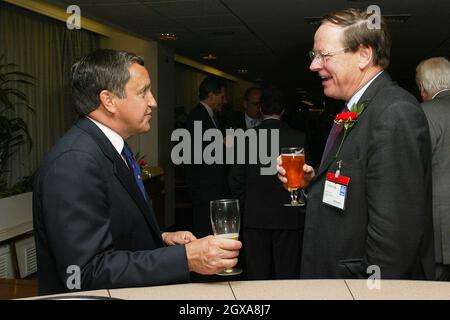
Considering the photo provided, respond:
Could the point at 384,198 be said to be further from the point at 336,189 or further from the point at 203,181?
the point at 203,181

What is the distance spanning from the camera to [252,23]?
640 centimetres

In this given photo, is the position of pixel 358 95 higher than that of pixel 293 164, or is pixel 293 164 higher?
pixel 358 95

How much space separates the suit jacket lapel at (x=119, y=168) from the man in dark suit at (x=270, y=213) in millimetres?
1949

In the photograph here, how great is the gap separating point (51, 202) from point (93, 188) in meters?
0.11

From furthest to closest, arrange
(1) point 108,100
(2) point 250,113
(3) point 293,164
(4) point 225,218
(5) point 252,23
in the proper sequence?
(5) point 252,23
(2) point 250,113
(3) point 293,164
(1) point 108,100
(4) point 225,218

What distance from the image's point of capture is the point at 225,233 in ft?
4.42

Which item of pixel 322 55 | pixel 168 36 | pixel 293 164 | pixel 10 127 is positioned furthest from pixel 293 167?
pixel 168 36

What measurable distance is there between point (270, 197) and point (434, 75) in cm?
131

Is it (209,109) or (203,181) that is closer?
(203,181)

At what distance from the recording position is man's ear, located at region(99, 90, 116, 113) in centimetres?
167

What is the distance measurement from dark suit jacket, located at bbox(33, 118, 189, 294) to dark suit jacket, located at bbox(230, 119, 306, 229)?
211 centimetres

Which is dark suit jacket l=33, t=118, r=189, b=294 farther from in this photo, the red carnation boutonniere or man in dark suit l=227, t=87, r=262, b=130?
man in dark suit l=227, t=87, r=262, b=130

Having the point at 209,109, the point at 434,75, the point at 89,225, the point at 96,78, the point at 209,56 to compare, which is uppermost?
the point at 209,56

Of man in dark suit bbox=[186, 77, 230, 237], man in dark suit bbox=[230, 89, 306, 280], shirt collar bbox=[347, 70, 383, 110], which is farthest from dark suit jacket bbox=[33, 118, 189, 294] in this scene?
man in dark suit bbox=[186, 77, 230, 237]
